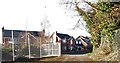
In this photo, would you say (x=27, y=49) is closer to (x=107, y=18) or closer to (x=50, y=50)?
(x=50, y=50)

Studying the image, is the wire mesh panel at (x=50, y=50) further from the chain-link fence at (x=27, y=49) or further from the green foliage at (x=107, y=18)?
the green foliage at (x=107, y=18)

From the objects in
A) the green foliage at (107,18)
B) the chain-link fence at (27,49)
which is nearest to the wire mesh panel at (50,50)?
the chain-link fence at (27,49)

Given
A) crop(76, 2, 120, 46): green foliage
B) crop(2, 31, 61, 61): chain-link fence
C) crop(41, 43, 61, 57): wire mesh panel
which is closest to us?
crop(76, 2, 120, 46): green foliage

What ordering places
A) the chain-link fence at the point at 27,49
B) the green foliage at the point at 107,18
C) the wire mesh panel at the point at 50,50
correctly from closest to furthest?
the green foliage at the point at 107,18 < the chain-link fence at the point at 27,49 < the wire mesh panel at the point at 50,50

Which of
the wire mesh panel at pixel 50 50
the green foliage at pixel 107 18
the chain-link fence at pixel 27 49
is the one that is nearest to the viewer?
the green foliage at pixel 107 18

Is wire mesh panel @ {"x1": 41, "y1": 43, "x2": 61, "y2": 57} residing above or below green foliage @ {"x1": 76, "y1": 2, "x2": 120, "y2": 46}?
below

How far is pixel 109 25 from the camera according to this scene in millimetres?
8320

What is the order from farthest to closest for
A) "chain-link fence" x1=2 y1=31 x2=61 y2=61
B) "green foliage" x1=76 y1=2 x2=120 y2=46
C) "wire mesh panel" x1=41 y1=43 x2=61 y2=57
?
"wire mesh panel" x1=41 y1=43 x2=61 y2=57
"chain-link fence" x1=2 y1=31 x2=61 y2=61
"green foliage" x1=76 y1=2 x2=120 y2=46

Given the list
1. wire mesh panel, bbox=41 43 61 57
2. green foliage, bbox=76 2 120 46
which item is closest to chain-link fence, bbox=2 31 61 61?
wire mesh panel, bbox=41 43 61 57

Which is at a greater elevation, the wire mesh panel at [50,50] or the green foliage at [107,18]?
the green foliage at [107,18]

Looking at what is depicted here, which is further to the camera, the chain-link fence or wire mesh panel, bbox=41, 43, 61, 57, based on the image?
wire mesh panel, bbox=41, 43, 61, 57

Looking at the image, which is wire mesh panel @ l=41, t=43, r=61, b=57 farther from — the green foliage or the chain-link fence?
the green foliage

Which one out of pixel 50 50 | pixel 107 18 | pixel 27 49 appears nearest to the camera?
pixel 107 18

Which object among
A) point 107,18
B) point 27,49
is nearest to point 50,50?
point 27,49
